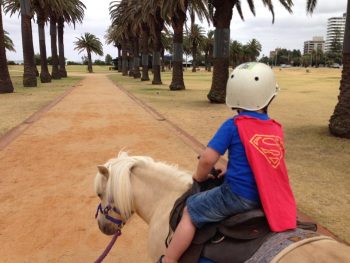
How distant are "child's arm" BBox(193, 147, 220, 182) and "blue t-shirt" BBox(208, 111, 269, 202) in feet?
0.12

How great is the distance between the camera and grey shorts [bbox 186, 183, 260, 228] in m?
2.23

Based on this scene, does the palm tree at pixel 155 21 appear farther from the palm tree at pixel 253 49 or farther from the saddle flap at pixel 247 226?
the palm tree at pixel 253 49

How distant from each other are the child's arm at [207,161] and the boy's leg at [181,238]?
27 centimetres

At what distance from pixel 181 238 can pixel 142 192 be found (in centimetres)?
64

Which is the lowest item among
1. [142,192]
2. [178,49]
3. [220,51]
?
[142,192]

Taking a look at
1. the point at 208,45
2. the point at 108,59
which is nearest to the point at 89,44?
the point at 208,45

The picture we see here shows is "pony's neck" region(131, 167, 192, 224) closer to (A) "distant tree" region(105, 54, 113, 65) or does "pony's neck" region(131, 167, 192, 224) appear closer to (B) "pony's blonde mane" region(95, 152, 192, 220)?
(B) "pony's blonde mane" region(95, 152, 192, 220)

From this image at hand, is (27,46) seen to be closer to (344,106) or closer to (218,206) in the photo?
(344,106)

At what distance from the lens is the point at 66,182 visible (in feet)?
21.3

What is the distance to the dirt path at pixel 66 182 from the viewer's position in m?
4.29

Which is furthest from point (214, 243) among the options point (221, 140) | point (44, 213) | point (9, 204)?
point (9, 204)

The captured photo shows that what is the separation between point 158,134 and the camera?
1062cm

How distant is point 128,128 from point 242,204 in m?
9.43

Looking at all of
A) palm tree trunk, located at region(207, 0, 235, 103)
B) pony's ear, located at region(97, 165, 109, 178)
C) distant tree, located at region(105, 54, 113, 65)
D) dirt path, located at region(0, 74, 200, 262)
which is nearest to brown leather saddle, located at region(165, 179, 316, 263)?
pony's ear, located at region(97, 165, 109, 178)
